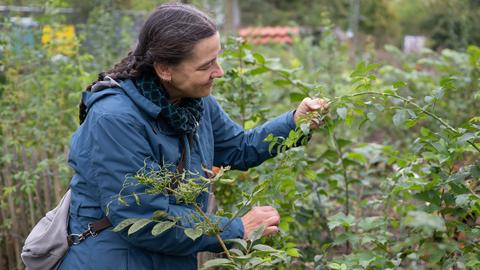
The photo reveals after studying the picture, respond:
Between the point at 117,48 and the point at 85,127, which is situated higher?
the point at 85,127

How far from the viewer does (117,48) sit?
588 cm

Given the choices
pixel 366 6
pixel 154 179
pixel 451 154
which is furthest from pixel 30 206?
pixel 366 6

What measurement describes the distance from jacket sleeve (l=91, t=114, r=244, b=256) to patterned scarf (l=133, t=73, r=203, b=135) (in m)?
0.11

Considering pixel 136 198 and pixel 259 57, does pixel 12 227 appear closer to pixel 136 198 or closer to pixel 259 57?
pixel 259 57

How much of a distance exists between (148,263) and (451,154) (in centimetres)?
115

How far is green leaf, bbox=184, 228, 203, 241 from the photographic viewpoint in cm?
198

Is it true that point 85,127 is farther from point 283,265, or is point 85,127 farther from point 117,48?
point 117,48

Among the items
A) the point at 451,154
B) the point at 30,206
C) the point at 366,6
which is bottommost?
the point at 366,6

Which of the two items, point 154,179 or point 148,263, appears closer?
point 154,179

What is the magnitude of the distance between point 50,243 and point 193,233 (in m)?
0.57

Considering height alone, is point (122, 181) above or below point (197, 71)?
below

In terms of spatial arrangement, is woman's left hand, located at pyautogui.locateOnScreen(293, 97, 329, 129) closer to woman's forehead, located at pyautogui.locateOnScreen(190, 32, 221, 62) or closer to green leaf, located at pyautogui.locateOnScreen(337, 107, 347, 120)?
green leaf, located at pyautogui.locateOnScreen(337, 107, 347, 120)

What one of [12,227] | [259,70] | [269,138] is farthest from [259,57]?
[12,227]

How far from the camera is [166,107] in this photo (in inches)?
86.4
